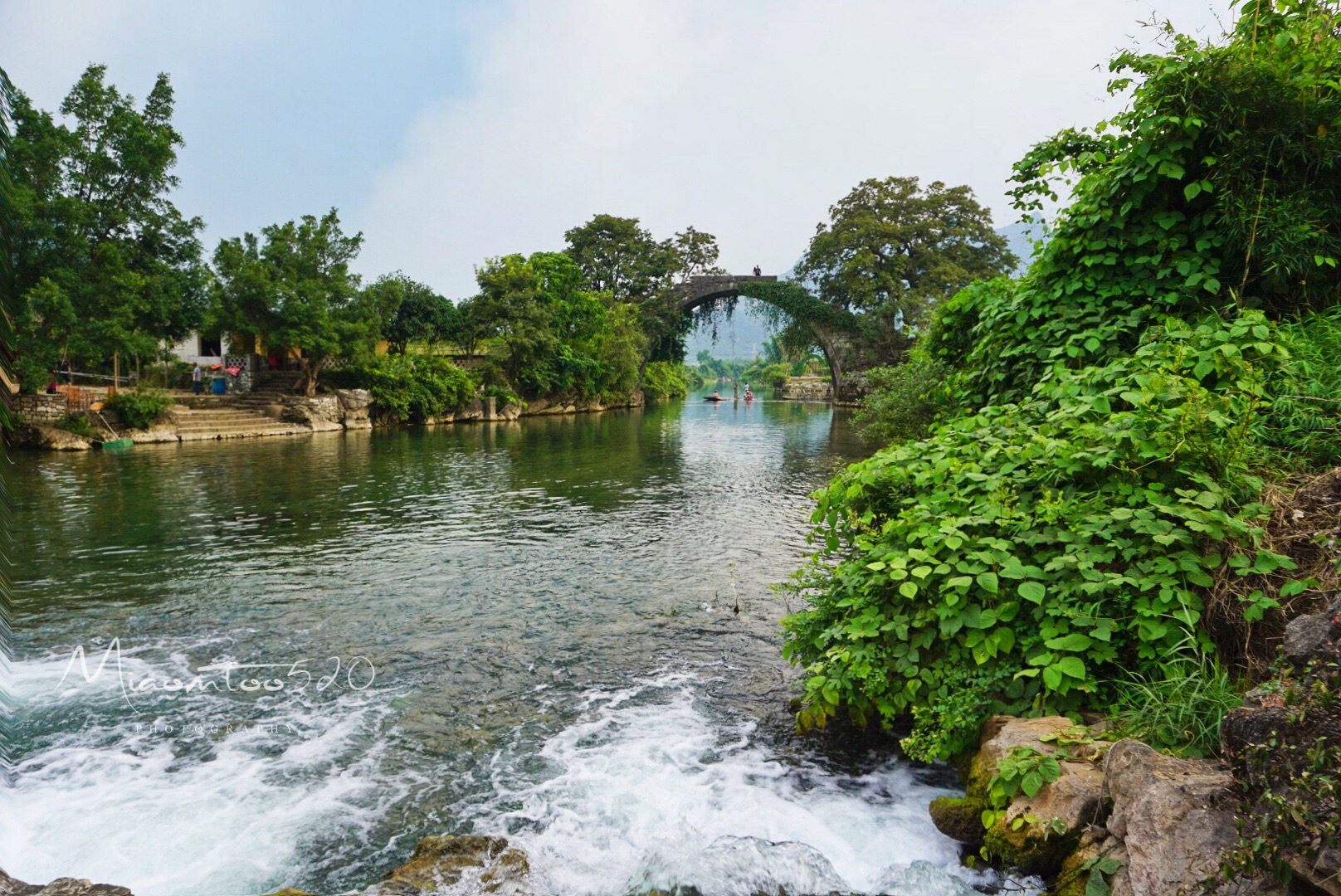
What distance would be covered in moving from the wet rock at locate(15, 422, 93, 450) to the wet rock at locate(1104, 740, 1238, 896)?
2275cm

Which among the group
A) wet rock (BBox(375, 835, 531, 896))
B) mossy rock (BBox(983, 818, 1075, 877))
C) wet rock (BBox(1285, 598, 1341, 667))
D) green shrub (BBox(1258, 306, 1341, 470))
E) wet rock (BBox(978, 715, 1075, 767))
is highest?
green shrub (BBox(1258, 306, 1341, 470))

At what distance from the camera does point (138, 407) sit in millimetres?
20203

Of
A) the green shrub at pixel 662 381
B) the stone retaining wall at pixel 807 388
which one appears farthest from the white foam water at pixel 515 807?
the stone retaining wall at pixel 807 388

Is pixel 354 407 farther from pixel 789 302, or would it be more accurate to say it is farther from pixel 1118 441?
pixel 1118 441

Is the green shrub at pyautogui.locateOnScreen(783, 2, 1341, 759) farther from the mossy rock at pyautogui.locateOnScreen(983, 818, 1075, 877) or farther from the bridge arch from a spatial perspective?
the bridge arch

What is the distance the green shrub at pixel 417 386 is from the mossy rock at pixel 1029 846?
27.6 m

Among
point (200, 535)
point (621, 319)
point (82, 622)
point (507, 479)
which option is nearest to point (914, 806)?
point (82, 622)

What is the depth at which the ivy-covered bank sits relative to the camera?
3.23 meters

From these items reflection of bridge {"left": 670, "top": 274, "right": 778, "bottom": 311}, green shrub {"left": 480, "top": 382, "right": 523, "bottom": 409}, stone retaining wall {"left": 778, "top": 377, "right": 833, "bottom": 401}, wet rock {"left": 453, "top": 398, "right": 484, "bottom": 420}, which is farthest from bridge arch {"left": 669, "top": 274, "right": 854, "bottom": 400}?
wet rock {"left": 453, "top": 398, "right": 484, "bottom": 420}

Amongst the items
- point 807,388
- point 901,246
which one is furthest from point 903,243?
point 807,388

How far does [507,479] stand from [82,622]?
29.3 feet

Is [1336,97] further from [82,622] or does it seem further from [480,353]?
[480,353]

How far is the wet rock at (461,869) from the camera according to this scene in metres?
3.10

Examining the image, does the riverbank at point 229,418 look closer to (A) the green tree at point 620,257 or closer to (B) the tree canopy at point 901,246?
(A) the green tree at point 620,257
